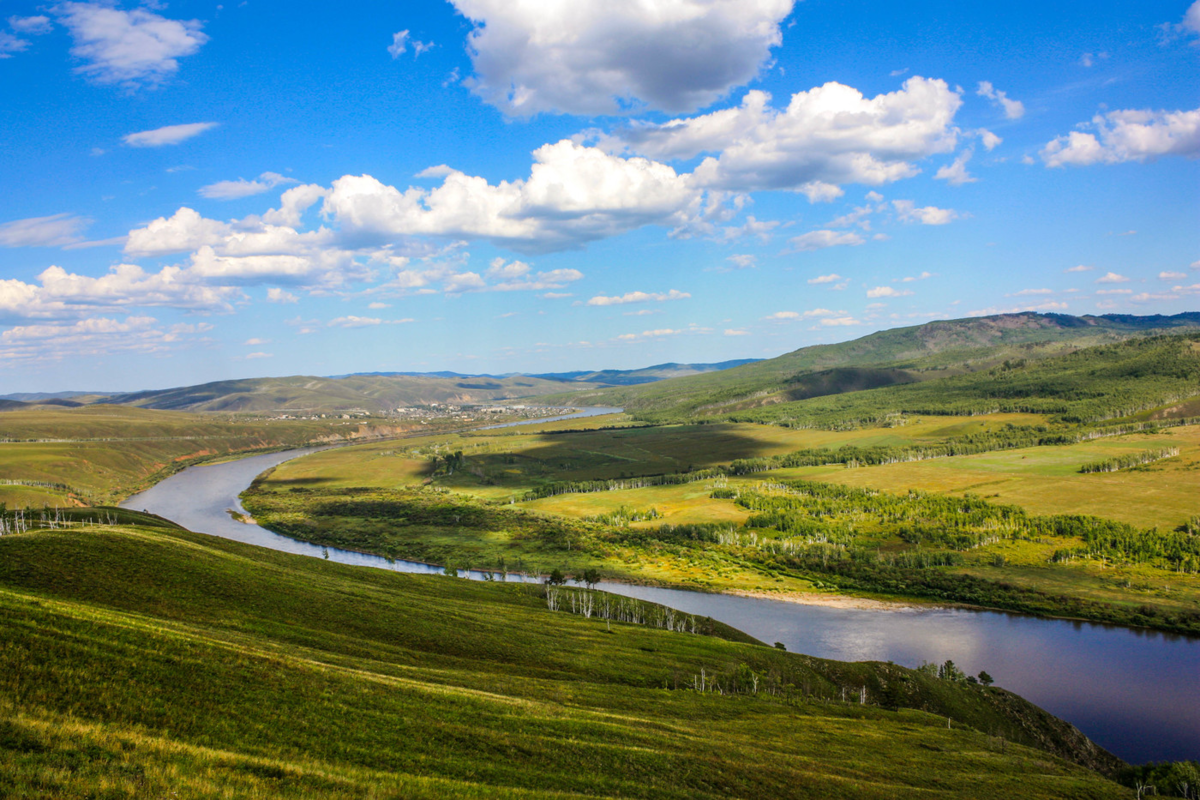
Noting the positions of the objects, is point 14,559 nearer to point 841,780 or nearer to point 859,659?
point 841,780

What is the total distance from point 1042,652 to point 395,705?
96.1 m

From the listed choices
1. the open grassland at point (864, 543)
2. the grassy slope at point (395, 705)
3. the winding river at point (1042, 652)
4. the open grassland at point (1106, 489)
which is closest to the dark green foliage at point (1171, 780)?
the grassy slope at point (395, 705)

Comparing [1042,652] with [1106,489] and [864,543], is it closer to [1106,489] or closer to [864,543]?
[864,543]

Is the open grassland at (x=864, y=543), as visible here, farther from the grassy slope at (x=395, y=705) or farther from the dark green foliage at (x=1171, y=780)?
the dark green foliage at (x=1171, y=780)

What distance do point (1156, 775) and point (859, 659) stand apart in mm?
34176

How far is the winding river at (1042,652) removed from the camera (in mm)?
71000

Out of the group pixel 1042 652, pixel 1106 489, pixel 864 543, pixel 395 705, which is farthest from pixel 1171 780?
pixel 1106 489

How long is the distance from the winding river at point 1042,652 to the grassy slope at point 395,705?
37.6 ft

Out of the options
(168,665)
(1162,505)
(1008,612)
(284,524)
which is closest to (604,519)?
(284,524)

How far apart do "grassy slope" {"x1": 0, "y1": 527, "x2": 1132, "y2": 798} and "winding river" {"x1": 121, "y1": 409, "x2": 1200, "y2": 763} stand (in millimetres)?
11469

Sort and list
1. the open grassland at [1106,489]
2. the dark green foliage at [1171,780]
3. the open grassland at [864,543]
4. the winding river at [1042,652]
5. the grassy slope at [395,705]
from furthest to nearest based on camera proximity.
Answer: the open grassland at [1106,489]
the open grassland at [864,543]
the winding river at [1042,652]
the dark green foliage at [1171,780]
the grassy slope at [395,705]

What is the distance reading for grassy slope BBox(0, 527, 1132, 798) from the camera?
24172 mm

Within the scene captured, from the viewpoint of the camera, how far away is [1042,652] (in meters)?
90.8

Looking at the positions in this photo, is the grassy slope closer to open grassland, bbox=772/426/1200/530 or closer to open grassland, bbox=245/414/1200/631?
open grassland, bbox=245/414/1200/631
